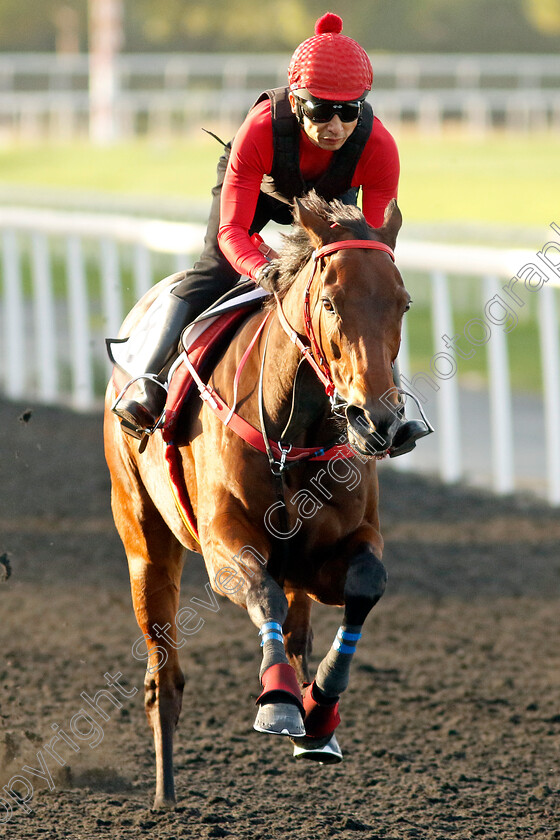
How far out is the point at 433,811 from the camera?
425cm

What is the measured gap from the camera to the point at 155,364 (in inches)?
171

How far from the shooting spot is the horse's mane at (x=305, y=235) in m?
3.41

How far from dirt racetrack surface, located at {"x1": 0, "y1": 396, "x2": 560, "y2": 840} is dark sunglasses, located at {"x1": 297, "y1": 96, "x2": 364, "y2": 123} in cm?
214

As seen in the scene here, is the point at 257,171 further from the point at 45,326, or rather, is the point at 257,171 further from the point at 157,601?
the point at 45,326

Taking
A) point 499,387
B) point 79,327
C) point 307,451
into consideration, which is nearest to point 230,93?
point 79,327

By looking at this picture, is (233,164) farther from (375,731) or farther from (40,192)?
(40,192)

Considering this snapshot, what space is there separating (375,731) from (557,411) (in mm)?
3273

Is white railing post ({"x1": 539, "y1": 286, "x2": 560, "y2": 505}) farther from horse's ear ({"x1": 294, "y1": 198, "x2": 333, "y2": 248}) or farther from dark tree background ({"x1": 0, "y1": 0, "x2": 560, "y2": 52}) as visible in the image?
dark tree background ({"x1": 0, "y1": 0, "x2": 560, "y2": 52})

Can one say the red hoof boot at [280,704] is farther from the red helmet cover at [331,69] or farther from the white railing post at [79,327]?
the white railing post at [79,327]

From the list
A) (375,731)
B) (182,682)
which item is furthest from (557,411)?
(182,682)

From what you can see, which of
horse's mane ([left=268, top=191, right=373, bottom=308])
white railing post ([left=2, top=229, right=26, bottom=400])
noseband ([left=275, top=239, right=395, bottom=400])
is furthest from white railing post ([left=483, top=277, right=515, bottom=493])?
white railing post ([left=2, top=229, right=26, bottom=400])

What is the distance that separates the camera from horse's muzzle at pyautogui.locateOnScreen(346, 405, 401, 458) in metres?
3.14

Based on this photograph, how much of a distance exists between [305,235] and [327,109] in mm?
380

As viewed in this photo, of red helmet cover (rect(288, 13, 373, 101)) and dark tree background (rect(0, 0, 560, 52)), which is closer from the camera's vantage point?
red helmet cover (rect(288, 13, 373, 101))
